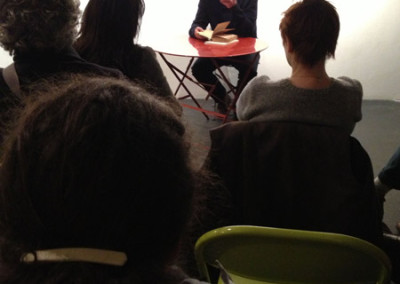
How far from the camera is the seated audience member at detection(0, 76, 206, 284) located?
471mm

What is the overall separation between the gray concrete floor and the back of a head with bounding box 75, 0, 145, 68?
87 centimetres

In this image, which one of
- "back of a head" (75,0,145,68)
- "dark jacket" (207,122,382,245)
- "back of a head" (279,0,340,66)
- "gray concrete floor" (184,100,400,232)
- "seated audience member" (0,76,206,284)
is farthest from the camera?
"gray concrete floor" (184,100,400,232)

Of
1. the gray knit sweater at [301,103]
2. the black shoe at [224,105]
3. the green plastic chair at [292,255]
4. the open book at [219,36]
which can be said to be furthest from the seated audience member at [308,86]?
the black shoe at [224,105]

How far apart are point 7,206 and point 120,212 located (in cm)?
16

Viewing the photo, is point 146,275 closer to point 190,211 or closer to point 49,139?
point 190,211

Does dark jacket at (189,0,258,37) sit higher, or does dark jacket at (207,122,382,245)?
dark jacket at (189,0,258,37)

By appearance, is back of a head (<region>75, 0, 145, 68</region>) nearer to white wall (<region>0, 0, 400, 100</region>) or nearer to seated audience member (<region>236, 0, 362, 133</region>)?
seated audience member (<region>236, 0, 362, 133</region>)

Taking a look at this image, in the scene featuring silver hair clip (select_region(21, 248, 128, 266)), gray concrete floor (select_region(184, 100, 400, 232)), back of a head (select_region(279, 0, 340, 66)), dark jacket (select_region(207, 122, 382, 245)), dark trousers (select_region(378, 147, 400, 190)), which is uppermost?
back of a head (select_region(279, 0, 340, 66))

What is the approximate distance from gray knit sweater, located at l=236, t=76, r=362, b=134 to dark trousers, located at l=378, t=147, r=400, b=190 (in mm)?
971

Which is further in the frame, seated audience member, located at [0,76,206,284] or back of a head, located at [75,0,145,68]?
back of a head, located at [75,0,145,68]

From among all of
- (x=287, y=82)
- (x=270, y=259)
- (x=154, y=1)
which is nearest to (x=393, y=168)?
(x=287, y=82)

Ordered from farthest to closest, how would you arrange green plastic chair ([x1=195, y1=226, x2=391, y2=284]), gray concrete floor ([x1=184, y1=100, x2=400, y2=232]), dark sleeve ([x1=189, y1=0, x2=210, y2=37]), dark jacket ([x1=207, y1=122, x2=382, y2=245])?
dark sleeve ([x1=189, y1=0, x2=210, y2=37])
gray concrete floor ([x1=184, y1=100, x2=400, y2=232])
dark jacket ([x1=207, y1=122, x2=382, y2=245])
green plastic chair ([x1=195, y1=226, x2=391, y2=284])

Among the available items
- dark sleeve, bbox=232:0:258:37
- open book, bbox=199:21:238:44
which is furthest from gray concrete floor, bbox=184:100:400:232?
dark sleeve, bbox=232:0:258:37

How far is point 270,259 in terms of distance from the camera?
0.91 m
